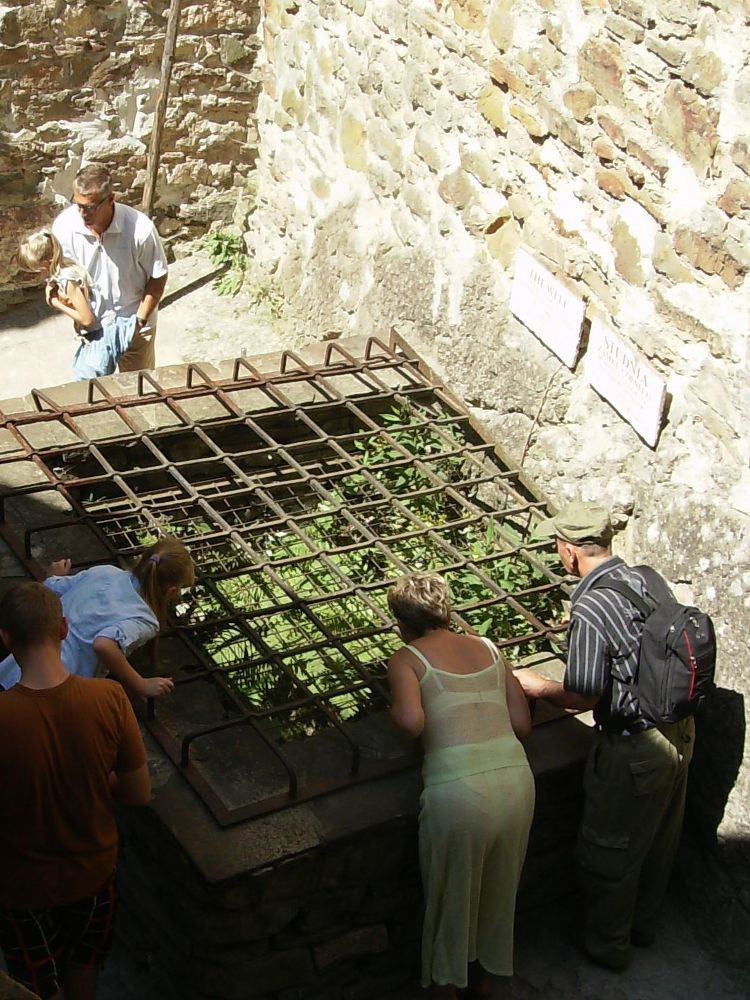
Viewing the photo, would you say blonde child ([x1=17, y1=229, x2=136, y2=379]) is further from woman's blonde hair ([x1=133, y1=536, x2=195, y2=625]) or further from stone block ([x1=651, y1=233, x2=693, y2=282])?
stone block ([x1=651, y1=233, x2=693, y2=282])

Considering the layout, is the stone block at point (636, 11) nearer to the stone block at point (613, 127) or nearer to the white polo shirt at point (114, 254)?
the stone block at point (613, 127)

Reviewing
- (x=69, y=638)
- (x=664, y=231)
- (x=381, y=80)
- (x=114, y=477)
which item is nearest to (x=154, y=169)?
(x=381, y=80)

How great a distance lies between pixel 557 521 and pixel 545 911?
126 centimetres

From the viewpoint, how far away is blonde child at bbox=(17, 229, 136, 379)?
17.0 ft

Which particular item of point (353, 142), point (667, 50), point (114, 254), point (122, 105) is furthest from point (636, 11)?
point (122, 105)

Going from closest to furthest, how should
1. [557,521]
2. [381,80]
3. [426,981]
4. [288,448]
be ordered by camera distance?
[426,981], [557,521], [288,448], [381,80]

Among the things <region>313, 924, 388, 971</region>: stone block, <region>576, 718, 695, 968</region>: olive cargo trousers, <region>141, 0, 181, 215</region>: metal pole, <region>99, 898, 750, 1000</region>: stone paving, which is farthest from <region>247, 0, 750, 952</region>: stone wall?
<region>313, 924, 388, 971</region>: stone block

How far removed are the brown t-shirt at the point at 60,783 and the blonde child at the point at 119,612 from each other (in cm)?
37

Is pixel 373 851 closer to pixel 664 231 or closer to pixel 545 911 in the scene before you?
pixel 545 911

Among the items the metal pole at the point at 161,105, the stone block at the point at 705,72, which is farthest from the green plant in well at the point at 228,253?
the stone block at the point at 705,72

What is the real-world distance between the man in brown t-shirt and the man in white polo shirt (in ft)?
8.77

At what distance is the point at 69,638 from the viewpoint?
11.1 ft

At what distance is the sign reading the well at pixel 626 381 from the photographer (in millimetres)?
4160

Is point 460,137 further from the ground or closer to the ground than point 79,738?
further from the ground
